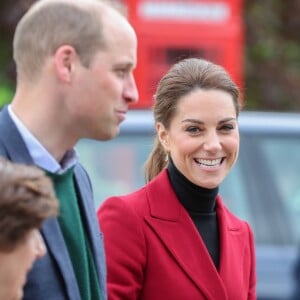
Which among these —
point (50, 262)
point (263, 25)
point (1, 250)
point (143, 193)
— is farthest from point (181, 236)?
point (263, 25)

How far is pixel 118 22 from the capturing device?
3.24 meters

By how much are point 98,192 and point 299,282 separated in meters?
1.16

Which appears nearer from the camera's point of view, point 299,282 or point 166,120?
point 166,120

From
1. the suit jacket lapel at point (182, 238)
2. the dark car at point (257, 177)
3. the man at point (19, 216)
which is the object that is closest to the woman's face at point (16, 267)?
the man at point (19, 216)

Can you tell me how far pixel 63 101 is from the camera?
316cm

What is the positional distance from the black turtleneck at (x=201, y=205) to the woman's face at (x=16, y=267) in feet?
3.43

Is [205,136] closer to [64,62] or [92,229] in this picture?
[92,229]

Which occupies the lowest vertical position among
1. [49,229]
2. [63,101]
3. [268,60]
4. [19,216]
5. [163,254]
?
[268,60]

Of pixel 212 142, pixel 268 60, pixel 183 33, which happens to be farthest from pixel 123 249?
pixel 268 60

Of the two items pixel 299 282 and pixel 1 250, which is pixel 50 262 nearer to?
pixel 1 250

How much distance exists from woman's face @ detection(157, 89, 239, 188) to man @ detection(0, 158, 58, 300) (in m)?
1.03

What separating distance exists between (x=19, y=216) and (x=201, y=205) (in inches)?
45.7

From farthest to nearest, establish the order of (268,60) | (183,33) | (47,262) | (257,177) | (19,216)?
(268,60) → (183,33) → (257,177) → (47,262) → (19,216)

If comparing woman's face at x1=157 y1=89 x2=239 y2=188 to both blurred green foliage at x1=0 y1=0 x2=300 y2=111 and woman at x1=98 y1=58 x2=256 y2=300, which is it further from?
blurred green foliage at x1=0 y1=0 x2=300 y2=111
